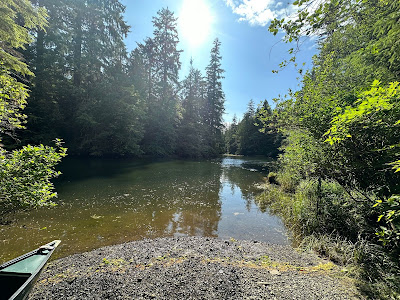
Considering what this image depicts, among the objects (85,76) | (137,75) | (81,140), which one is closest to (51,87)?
(85,76)

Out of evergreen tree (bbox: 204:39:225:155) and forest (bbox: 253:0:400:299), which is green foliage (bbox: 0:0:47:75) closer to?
forest (bbox: 253:0:400:299)

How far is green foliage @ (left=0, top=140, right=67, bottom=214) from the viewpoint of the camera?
2.95 meters

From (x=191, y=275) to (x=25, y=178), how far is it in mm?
3263

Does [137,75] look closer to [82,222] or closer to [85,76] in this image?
[85,76]

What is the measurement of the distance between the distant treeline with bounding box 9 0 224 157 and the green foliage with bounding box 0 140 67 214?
1605 cm

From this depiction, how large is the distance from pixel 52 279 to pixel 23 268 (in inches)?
31.5

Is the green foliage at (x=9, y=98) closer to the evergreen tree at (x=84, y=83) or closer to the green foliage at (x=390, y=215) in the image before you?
the green foliage at (x=390, y=215)

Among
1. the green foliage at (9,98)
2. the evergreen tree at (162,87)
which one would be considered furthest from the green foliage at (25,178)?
the evergreen tree at (162,87)

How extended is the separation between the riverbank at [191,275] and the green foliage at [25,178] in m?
1.40

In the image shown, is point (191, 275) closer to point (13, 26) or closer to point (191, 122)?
point (13, 26)

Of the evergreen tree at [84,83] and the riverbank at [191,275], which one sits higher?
the evergreen tree at [84,83]

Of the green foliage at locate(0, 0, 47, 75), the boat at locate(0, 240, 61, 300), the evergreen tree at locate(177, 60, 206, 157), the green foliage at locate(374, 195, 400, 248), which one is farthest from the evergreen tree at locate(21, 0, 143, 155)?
the green foliage at locate(374, 195, 400, 248)

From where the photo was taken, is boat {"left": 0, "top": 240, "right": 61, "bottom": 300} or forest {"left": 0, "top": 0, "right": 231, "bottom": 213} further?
forest {"left": 0, "top": 0, "right": 231, "bottom": 213}

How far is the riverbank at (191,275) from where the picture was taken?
9.53 ft
